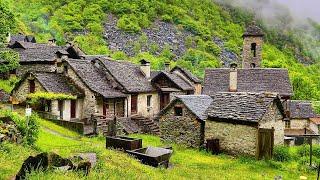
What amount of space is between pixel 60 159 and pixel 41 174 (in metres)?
2.35

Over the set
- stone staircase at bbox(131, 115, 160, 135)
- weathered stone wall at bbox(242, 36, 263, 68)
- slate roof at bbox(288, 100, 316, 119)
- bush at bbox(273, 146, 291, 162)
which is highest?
weathered stone wall at bbox(242, 36, 263, 68)

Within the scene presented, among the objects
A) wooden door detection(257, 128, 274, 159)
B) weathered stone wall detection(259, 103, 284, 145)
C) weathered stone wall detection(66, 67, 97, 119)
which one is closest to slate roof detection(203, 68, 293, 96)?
weathered stone wall detection(259, 103, 284, 145)

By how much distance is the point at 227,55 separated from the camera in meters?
139

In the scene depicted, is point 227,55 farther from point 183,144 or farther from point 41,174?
point 41,174

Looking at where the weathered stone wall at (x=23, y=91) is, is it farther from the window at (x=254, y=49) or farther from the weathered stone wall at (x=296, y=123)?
the weathered stone wall at (x=296, y=123)

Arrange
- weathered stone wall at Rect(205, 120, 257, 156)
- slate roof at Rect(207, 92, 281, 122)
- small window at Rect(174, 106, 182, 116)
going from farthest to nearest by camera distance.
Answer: small window at Rect(174, 106, 182, 116), slate roof at Rect(207, 92, 281, 122), weathered stone wall at Rect(205, 120, 257, 156)

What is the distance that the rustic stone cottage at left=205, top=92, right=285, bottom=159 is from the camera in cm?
2642

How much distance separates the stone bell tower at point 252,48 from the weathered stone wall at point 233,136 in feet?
95.8

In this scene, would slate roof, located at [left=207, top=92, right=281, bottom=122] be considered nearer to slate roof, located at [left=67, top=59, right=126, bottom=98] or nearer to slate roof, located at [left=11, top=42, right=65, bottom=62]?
slate roof, located at [left=67, top=59, right=126, bottom=98]

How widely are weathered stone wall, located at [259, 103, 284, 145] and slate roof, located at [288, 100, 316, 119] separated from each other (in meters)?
27.2

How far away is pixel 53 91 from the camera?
33.5 metres

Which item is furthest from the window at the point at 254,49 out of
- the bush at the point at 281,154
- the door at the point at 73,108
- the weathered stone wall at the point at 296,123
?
the bush at the point at 281,154

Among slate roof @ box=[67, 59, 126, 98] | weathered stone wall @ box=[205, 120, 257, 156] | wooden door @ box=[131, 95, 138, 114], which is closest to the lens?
weathered stone wall @ box=[205, 120, 257, 156]

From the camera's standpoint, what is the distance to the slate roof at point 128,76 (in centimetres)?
3994
